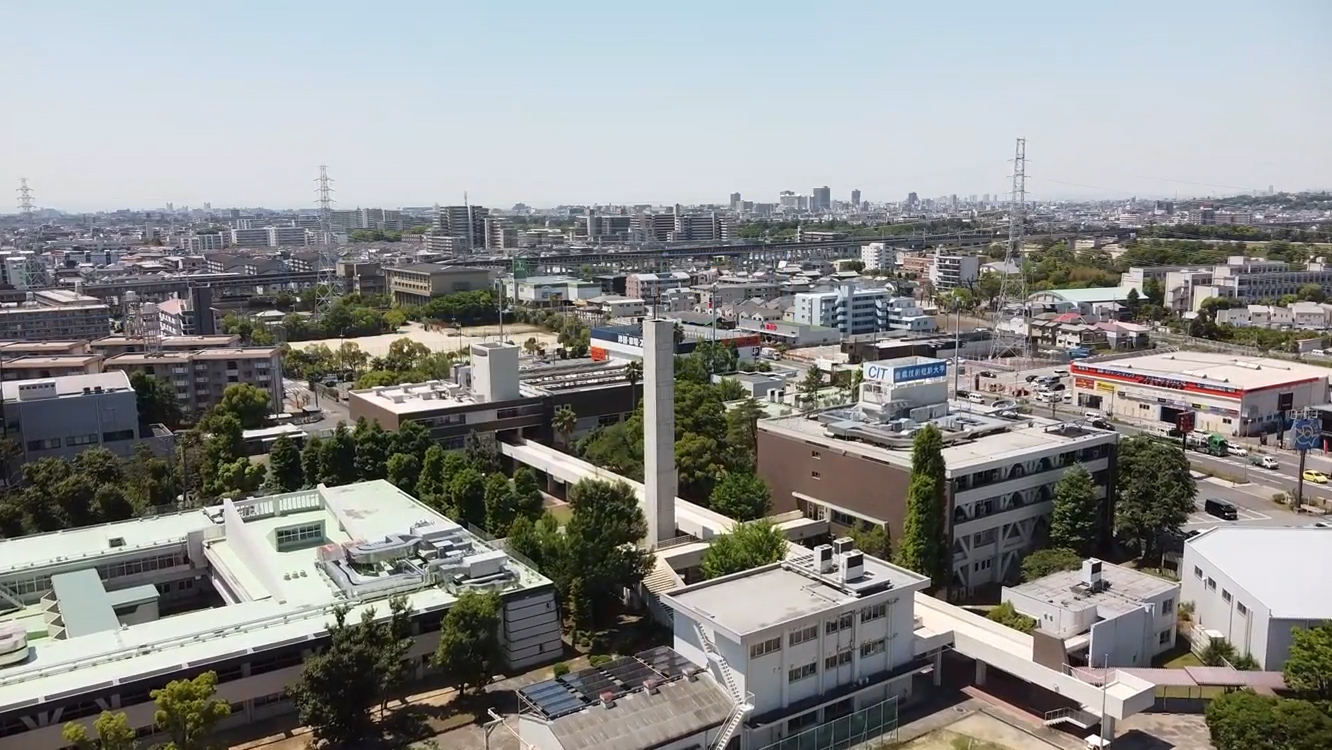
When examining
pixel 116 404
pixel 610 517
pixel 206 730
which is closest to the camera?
pixel 206 730

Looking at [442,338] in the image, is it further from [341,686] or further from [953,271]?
[341,686]

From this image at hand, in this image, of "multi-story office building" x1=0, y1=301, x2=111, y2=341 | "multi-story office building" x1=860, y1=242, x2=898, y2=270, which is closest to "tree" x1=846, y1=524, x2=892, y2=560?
"multi-story office building" x1=0, y1=301, x2=111, y2=341

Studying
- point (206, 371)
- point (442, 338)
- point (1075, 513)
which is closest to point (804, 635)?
point (1075, 513)

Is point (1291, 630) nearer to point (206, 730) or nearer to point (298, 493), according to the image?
point (206, 730)

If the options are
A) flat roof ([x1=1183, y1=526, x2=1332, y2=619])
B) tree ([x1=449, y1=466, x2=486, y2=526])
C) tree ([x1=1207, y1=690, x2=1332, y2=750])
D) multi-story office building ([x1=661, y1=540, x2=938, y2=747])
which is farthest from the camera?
tree ([x1=449, y1=466, x2=486, y2=526])

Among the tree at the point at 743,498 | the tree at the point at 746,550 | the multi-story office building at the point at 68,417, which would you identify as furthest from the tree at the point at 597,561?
the multi-story office building at the point at 68,417

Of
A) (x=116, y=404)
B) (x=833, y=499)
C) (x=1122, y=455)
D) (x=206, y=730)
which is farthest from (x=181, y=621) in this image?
(x=1122, y=455)

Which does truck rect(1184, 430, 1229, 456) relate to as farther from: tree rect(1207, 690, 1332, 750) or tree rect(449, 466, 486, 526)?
tree rect(449, 466, 486, 526)
